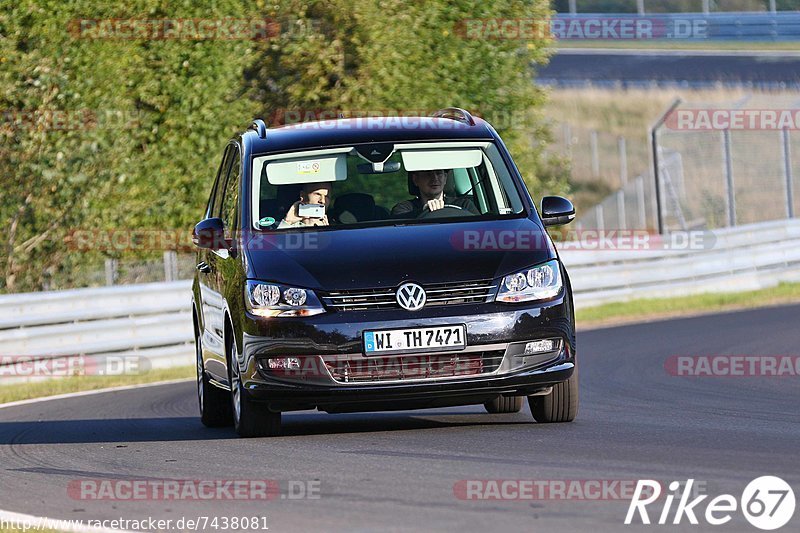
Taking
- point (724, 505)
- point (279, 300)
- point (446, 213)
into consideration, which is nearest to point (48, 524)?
point (279, 300)

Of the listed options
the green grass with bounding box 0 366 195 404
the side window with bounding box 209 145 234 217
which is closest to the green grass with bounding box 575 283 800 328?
the green grass with bounding box 0 366 195 404

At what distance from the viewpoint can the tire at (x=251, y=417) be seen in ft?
32.1

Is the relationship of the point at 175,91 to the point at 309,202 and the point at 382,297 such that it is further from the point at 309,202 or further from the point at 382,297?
the point at 382,297

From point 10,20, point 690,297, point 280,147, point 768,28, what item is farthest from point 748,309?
point 768,28

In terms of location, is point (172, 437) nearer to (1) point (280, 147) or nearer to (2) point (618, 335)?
(1) point (280, 147)

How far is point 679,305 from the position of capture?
77.1 ft

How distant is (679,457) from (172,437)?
389 cm

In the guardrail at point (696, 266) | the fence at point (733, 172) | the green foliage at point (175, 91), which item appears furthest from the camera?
the fence at point (733, 172)

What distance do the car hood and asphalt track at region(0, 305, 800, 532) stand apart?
0.92 metres

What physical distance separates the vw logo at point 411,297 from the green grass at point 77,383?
7.43 m

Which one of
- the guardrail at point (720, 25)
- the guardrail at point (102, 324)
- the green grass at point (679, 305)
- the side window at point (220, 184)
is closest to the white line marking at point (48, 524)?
the side window at point (220, 184)

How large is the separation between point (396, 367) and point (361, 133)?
2017 millimetres

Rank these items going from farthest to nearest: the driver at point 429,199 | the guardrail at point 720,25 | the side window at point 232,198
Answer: the guardrail at point 720,25, the side window at point 232,198, the driver at point 429,199

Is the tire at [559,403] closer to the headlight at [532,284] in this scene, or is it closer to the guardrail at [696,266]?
the headlight at [532,284]
